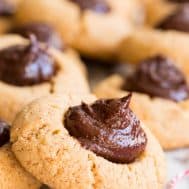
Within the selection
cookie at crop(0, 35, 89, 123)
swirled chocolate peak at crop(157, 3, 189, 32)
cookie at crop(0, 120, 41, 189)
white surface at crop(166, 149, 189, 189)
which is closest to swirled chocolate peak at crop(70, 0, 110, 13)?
swirled chocolate peak at crop(157, 3, 189, 32)

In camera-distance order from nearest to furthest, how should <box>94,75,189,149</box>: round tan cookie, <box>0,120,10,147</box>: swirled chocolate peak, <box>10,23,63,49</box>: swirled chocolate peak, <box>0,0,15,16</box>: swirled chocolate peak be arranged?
<box>0,120,10,147</box>: swirled chocolate peak, <box>94,75,189,149</box>: round tan cookie, <box>10,23,63,49</box>: swirled chocolate peak, <box>0,0,15,16</box>: swirled chocolate peak

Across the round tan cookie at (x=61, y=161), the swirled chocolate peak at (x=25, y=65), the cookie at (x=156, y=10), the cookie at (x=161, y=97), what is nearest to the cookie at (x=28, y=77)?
the swirled chocolate peak at (x=25, y=65)

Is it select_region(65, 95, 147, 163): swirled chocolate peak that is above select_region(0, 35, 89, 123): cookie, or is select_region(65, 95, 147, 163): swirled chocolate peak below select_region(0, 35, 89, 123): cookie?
above

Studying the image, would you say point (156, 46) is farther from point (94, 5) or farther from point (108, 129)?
point (108, 129)

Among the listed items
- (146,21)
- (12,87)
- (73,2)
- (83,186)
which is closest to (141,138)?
(83,186)

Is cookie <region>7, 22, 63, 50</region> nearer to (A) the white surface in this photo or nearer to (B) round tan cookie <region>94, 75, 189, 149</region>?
(B) round tan cookie <region>94, 75, 189, 149</region>

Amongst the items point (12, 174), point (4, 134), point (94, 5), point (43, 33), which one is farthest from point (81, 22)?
point (12, 174)

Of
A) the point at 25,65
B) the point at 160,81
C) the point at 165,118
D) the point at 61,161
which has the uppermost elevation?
the point at 61,161
